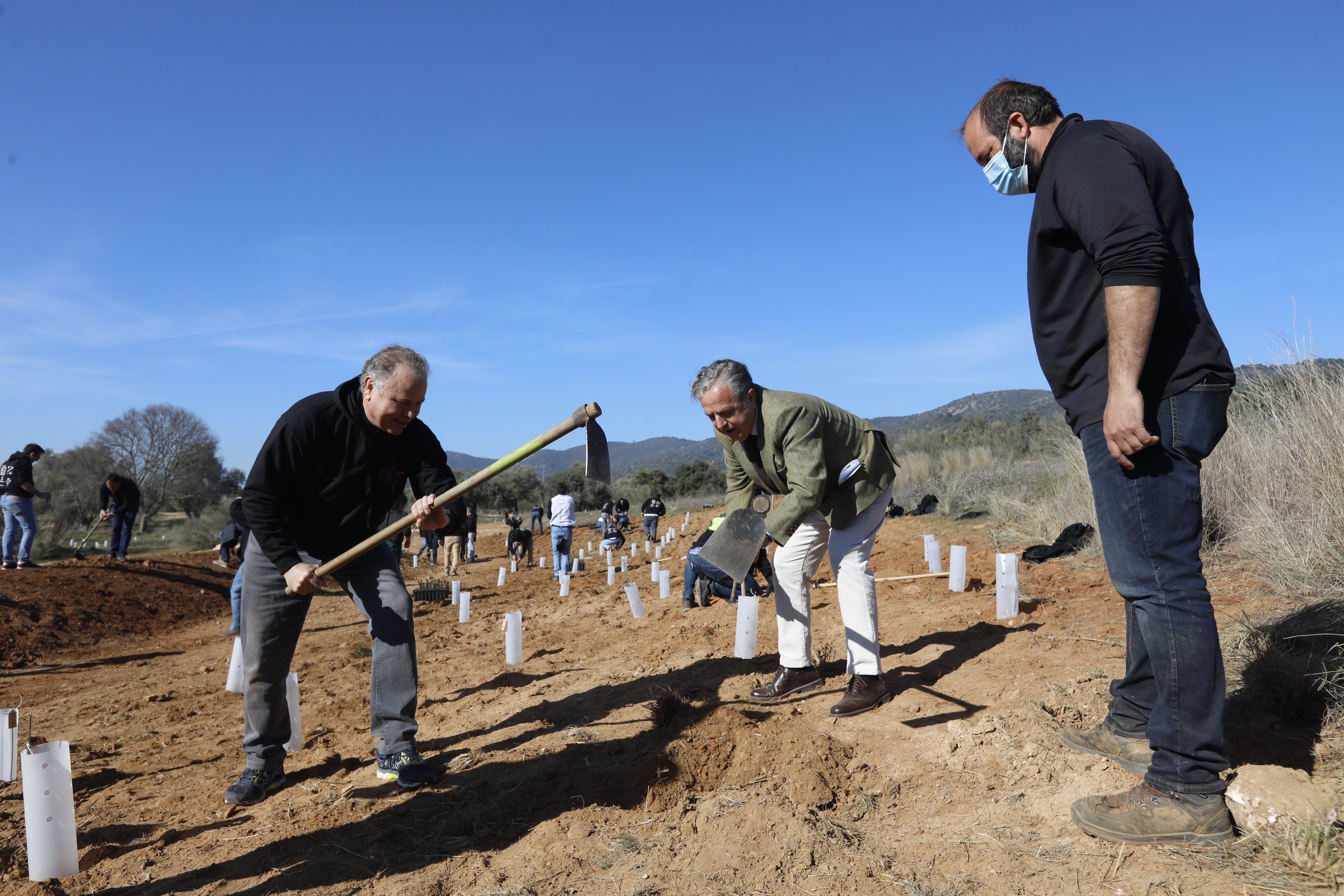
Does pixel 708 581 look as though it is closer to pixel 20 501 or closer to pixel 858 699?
pixel 858 699

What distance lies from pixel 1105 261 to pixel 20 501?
1427 cm

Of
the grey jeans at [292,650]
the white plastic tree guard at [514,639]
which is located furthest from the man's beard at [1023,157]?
the white plastic tree guard at [514,639]

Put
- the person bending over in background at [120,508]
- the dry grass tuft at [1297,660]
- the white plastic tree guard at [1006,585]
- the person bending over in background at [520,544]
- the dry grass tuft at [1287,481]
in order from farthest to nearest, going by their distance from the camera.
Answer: the person bending over in background at [520,544]
the person bending over in background at [120,508]
the white plastic tree guard at [1006,585]
the dry grass tuft at [1287,481]
the dry grass tuft at [1297,660]

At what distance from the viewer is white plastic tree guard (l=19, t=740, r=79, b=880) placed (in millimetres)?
2750

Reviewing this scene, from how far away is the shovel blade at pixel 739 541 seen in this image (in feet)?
11.7

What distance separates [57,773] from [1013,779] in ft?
11.8

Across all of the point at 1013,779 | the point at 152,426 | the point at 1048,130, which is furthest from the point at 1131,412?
the point at 152,426

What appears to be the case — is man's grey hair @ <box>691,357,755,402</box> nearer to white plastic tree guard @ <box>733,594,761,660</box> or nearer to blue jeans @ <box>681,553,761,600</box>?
white plastic tree guard @ <box>733,594,761,660</box>

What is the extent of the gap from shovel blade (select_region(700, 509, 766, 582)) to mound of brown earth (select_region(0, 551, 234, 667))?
9096 millimetres

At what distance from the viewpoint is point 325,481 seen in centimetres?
361

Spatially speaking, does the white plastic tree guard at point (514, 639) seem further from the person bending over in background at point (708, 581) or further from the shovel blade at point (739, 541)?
the shovel blade at point (739, 541)

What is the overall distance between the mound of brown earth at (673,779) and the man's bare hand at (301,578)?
3.15 ft

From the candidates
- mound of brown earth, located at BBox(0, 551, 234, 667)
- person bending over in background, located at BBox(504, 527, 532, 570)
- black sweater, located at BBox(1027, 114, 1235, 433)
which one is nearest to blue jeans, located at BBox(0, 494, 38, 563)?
mound of brown earth, located at BBox(0, 551, 234, 667)

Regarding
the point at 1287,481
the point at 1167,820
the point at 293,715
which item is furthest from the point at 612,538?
the point at 1167,820
